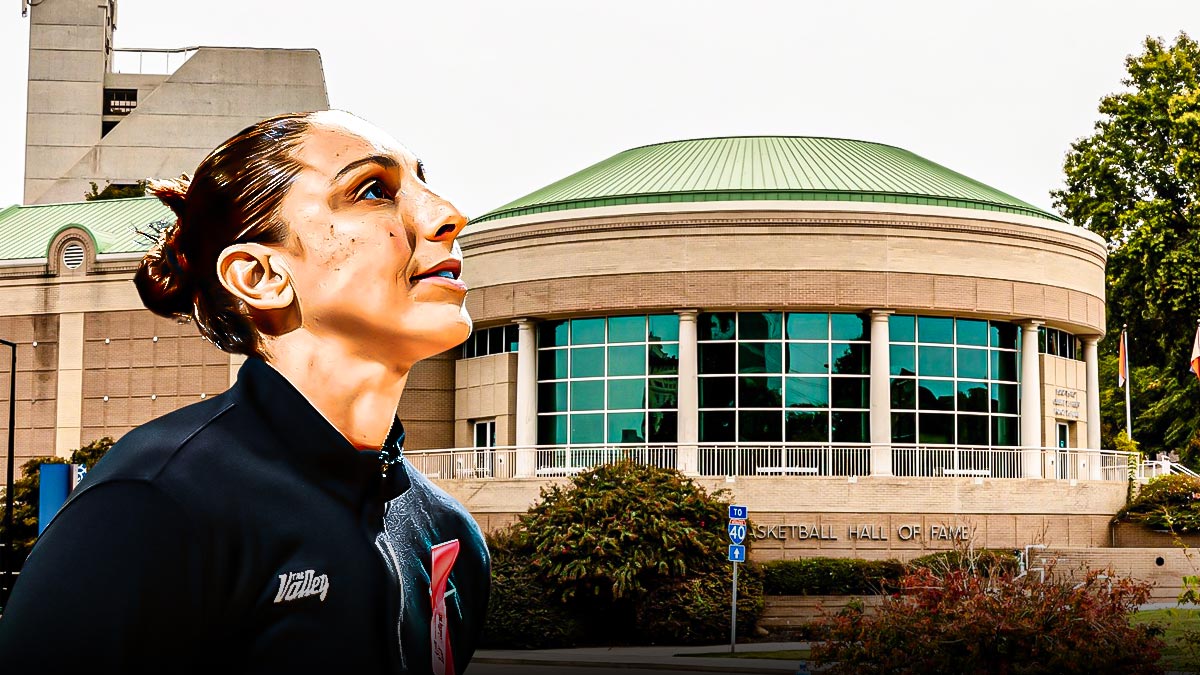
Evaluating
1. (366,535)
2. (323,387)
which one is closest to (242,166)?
(323,387)

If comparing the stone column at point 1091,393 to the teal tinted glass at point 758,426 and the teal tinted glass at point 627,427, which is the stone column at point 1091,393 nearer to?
the teal tinted glass at point 758,426

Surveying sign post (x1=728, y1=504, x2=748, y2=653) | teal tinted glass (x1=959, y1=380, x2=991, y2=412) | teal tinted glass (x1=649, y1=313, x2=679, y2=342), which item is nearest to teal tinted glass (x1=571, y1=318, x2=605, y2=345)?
teal tinted glass (x1=649, y1=313, x2=679, y2=342)

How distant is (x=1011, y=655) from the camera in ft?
52.7

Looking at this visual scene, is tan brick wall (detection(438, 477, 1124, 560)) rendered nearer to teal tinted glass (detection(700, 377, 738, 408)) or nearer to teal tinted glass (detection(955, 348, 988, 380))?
teal tinted glass (detection(700, 377, 738, 408))

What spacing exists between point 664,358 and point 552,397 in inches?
132

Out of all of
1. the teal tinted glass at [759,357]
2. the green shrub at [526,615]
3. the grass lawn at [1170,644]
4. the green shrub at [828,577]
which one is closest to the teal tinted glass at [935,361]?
the teal tinted glass at [759,357]

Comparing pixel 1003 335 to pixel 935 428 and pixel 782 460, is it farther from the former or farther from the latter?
pixel 782 460

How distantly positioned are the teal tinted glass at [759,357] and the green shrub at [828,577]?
6.16 metres

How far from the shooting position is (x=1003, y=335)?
40.9 meters

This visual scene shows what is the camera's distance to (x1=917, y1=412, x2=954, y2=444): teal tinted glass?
130 ft

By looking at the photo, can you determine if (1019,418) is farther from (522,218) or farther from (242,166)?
(242,166)

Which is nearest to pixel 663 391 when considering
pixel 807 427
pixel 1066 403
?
pixel 807 427

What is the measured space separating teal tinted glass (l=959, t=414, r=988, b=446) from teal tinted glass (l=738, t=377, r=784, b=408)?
4.74 m

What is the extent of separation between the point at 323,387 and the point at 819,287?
1425 inches
